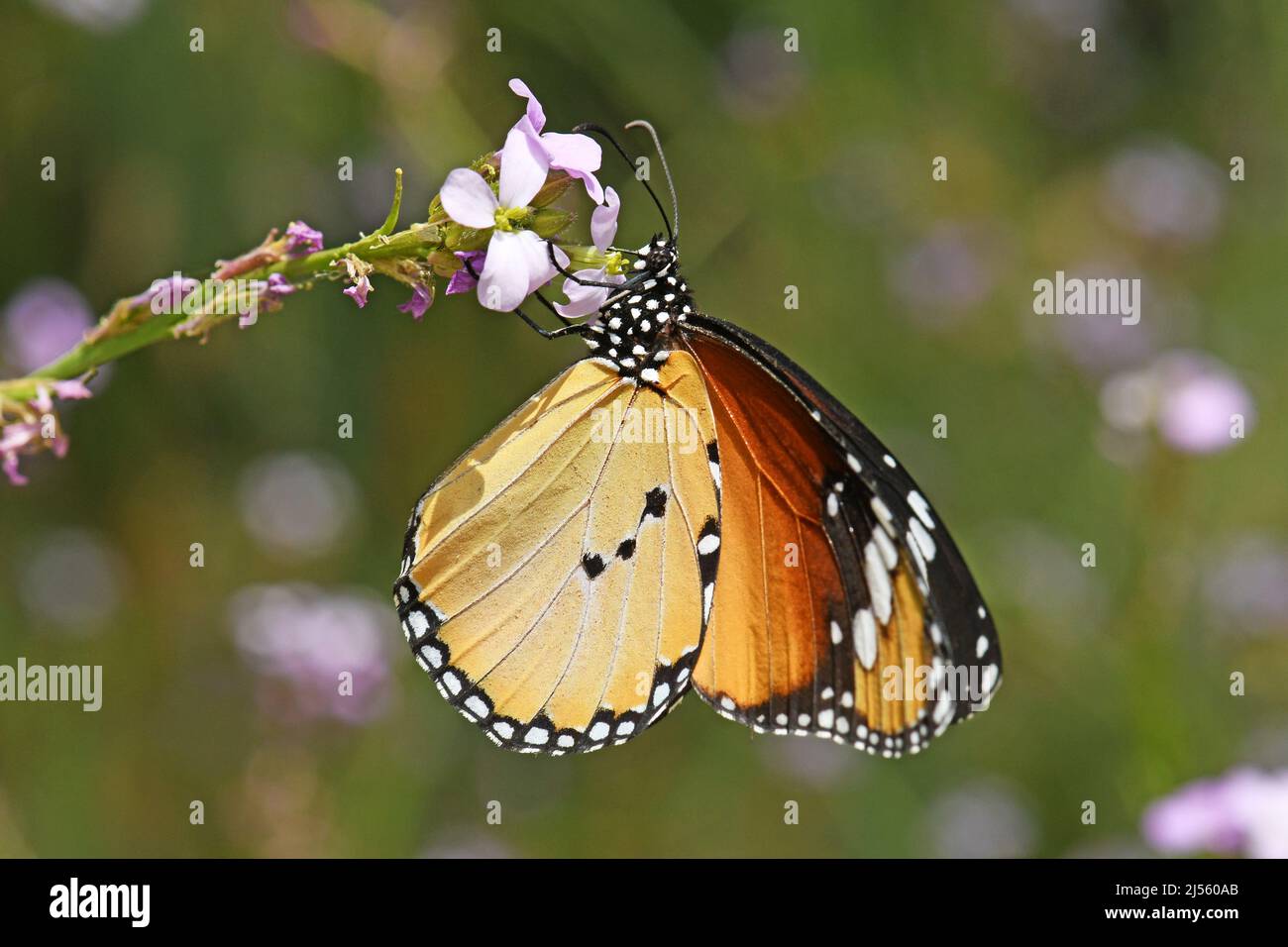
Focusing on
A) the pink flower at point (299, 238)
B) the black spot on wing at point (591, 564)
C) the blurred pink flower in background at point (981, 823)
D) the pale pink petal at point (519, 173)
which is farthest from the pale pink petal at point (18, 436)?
the blurred pink flower in background at point (981, 823)

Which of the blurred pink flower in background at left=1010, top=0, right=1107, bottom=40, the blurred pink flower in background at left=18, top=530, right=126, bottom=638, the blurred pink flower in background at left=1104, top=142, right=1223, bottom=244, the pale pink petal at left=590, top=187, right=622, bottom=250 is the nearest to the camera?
the pale pink petal at left=590, top=187, right=622, bottom=250

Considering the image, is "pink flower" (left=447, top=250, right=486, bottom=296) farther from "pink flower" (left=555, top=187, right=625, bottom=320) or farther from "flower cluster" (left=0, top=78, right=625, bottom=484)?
"pink flower" (left=555, top=187, right=625, bottom=320)

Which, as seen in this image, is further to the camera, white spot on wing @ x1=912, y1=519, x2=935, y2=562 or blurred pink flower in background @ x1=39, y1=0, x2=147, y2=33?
blurred pink flower in background @ x1=39, y1=0, x2=147, y2=33

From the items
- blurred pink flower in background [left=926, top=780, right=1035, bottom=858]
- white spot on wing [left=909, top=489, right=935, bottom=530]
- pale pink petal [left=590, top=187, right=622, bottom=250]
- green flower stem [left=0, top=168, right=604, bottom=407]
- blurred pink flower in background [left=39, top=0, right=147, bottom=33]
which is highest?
blurred pink flower in background [left=39, top=0, right=147, bottom=33]

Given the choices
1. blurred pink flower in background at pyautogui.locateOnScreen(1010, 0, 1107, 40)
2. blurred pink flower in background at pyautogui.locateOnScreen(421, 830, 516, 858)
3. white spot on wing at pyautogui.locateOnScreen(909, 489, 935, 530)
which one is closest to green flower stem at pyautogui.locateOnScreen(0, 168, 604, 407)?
white spot on wing at pyautogui.locateOnScreen(909, 489, 935, 530)

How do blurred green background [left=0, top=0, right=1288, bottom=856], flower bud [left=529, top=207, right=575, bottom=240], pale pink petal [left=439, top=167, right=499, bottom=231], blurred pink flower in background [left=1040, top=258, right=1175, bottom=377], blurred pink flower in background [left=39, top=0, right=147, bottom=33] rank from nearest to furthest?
pale pink petal [left=439, top=167, right=499, bottom=231], flower bud [left=529, top=207, right=575, bottom=240], blurred pink flower in background [left=39, top=0, right=147, bottom=33], blurred green background [left=0, top=0, right=1288, bottom=856], blurred pink flower in background [left=1040, top=258, right=1175, bottom=377]

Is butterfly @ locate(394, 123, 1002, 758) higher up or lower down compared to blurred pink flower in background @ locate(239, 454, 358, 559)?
lower down
